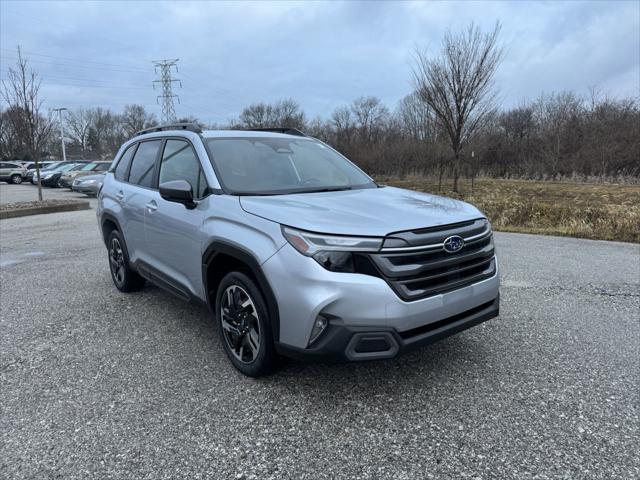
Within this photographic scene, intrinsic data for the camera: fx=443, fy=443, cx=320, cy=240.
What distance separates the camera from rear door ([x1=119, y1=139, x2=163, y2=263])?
4.42 meters

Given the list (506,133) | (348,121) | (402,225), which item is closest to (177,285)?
(402,225)

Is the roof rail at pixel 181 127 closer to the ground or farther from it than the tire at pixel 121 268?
farther from it

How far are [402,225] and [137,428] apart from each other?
202cm

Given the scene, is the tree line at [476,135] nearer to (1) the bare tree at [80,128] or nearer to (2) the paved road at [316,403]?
(2) the paved road at [316,403]

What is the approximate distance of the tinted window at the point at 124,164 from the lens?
514 cm

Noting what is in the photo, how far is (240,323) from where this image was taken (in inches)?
125

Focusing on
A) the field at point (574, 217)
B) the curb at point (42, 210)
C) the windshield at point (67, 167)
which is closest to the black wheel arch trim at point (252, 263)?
the field at point (574, 217)

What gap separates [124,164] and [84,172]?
827 inches

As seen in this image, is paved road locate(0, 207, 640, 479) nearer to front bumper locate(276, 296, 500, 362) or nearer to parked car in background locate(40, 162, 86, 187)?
front bumper locate(276, 296, 500, 362)

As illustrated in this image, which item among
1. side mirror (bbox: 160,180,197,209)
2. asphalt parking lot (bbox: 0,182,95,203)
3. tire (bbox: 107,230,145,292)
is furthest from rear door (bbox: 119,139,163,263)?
asphalt parking lot (bbox: 0,182,95,203)

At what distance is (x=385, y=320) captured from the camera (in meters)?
2.54

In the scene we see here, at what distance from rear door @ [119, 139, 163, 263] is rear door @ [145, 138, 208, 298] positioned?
0.15m

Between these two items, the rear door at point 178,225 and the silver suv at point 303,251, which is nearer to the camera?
the silver suv at point 303,251

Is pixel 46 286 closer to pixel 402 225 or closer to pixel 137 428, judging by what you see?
pixel 137 428
